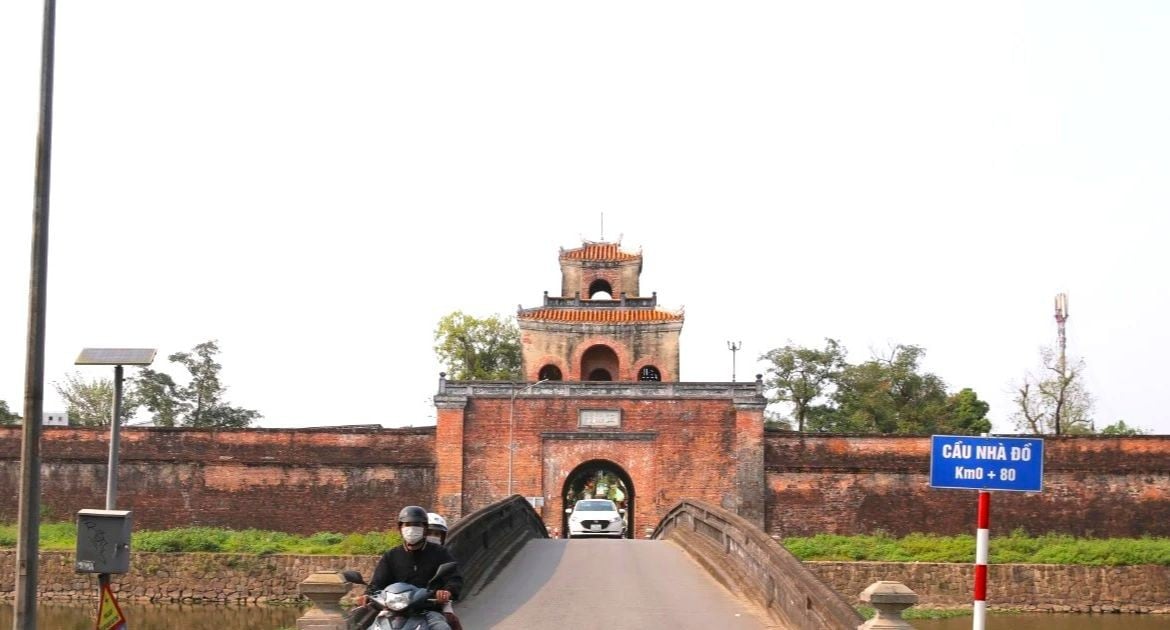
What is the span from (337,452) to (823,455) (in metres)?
13.0

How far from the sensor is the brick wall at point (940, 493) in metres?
34.4

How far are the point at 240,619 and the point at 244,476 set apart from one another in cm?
796

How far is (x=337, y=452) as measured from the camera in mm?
35625

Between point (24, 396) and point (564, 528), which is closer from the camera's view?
point (24, 396)

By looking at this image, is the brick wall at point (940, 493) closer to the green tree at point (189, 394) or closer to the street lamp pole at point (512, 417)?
the street lamp pole at point (512, 417)

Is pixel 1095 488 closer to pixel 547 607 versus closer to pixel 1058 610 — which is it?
pixel 1058 610

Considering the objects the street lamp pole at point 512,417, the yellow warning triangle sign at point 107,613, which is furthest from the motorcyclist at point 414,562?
the street lamp pole at point 512,417

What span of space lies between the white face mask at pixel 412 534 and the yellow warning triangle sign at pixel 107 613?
269 centimetres

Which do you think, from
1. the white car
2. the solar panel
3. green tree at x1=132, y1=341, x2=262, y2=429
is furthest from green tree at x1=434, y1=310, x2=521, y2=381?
the solar panel

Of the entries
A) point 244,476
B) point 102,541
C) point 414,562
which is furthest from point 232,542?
point 414,562

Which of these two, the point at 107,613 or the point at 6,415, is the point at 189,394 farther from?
the point at 107,613

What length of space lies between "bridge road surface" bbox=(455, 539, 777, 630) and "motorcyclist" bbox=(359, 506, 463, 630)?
188 inches

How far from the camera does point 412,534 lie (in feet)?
29.0

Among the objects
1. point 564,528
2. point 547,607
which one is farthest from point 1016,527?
point 547,607
